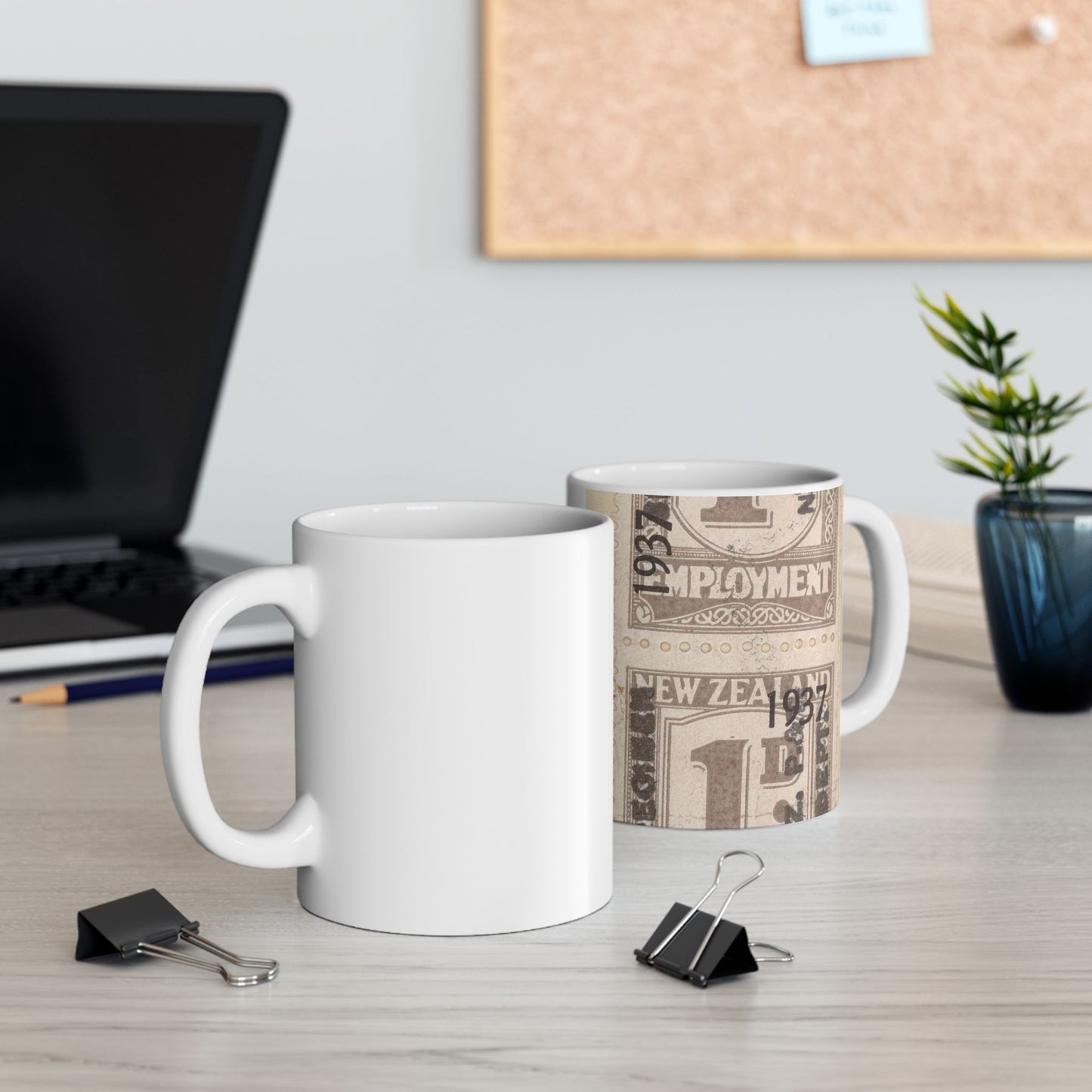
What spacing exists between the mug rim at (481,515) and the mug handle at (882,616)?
0.45 feet

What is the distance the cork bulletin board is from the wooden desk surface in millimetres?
1046

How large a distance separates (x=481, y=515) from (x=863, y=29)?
3.99 ft

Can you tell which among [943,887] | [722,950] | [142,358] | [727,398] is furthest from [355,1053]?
[727,398]

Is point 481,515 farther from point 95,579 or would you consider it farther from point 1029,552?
point 95,579

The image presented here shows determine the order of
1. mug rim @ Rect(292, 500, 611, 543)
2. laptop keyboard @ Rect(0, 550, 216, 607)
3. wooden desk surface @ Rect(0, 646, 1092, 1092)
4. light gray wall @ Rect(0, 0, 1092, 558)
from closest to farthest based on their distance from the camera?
wooden desk surface @ Rect(0, 646, 1092, 1092), mug rim @ Rect(292, 500, 611, 543), laptop keyboard @ Rect(0, 550, 216, 607), light gray wall @ Rect(0, 0, 1092, 558)

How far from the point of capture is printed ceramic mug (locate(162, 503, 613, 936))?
1.26 feet

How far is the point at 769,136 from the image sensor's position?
151 centimetres

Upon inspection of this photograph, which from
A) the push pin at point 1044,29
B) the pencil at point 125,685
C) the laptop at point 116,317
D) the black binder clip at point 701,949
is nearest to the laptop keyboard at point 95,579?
the laptop at point 116,317

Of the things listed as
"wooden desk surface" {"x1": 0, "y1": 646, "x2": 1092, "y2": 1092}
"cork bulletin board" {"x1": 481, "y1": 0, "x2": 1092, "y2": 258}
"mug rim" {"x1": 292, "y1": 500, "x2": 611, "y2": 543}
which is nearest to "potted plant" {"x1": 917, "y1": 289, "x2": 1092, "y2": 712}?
"wooden desk surface" {"x1": 0, "y1": 646, "x2": 1092, "y2": 1092}

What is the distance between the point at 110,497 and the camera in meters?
1.01

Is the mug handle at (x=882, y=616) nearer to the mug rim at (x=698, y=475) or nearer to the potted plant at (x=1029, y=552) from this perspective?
the mug rim at (x=698, y=475)

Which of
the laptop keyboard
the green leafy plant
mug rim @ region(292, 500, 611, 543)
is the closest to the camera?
mug rim @ region(292, 500, 611, 543)

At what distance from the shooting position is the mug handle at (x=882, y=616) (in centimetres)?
54

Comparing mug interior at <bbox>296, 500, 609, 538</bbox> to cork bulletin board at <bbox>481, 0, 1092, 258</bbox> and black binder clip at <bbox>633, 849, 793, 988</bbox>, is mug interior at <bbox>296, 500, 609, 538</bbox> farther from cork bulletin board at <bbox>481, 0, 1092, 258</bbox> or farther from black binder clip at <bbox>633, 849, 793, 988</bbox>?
cork bulletin board at <bbox>481, 0, 1092, 258</bbox>
